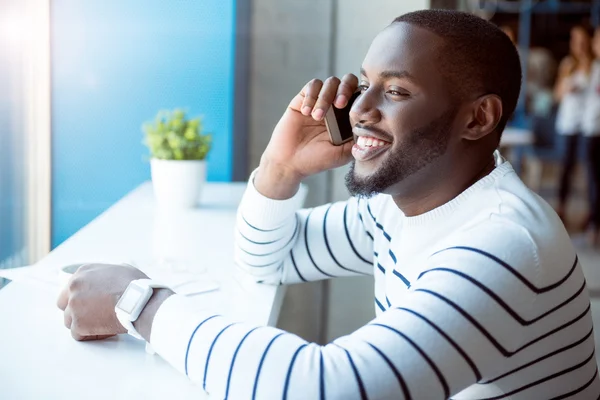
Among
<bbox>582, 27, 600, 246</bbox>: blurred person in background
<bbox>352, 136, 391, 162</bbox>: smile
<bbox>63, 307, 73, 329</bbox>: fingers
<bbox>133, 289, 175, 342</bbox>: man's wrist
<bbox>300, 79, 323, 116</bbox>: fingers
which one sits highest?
<bbox>300, 79, 323, 116</bbox>: fingers

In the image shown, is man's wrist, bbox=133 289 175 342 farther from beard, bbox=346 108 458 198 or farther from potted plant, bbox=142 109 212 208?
potted plant, bbox=142 109 212 208

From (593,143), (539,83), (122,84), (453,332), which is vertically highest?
(122,84)

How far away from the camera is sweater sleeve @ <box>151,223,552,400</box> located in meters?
0.79

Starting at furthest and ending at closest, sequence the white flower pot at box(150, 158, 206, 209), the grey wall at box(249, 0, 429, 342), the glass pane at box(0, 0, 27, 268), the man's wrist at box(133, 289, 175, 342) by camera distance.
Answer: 1. the grey wall at box(249, 0, 429, 342)
2. the white flower pot at box(150, 158, 206, 209)
3. the glass pane at box(0, 0, 27, 268)
4. the man's wrist at box(133, 289, 175, 342)

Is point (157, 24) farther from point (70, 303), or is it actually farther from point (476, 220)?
point (476, 220)

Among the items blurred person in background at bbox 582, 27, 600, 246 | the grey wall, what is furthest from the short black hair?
blurred person in background at bbox 582, 27, 600, 246

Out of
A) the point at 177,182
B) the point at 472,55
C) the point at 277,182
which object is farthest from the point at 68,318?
the point at 177,182

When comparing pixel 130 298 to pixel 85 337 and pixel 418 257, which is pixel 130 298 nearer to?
pixel 85 337

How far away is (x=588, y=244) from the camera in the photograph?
4844mm

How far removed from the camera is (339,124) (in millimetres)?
1258

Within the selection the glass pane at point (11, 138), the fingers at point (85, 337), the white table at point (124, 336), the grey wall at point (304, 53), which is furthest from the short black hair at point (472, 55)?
the grey wall at point (304, 53)

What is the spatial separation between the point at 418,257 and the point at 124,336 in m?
0.40

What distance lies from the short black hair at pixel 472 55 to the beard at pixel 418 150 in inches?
1.7

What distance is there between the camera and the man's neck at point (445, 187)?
3.45 feet
